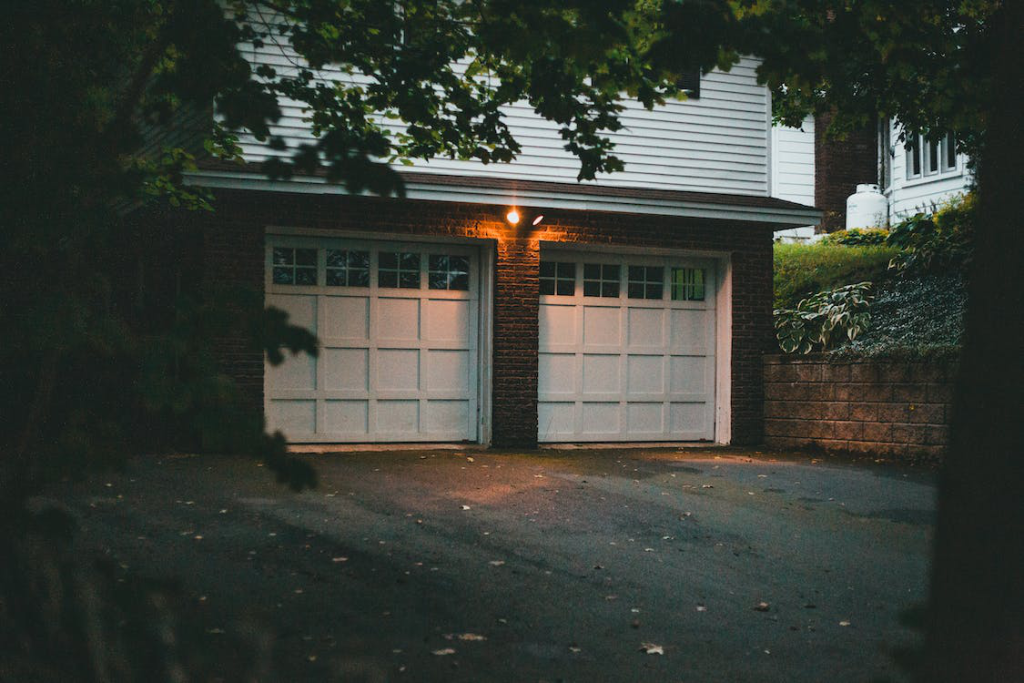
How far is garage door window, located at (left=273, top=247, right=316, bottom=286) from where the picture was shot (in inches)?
464

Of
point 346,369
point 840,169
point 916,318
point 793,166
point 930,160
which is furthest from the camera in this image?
point 840,169

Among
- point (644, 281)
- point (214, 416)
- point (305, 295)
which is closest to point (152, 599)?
point (214, 416)

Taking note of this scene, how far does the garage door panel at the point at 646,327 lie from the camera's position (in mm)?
13196

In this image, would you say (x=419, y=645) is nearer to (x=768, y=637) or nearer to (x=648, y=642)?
(x=648, y=642)

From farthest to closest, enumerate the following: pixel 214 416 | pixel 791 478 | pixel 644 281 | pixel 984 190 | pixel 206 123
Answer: pixel 644 281 → pixel 206 123 → pixel 791 478 → pixel 214 416 → pixel 984 190

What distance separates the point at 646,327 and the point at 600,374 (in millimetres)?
895

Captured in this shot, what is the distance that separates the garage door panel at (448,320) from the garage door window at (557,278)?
39.8 inches

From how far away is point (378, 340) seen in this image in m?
12.1

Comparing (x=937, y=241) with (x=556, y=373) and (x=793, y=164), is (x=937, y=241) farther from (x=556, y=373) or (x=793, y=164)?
(x=793, y=164)

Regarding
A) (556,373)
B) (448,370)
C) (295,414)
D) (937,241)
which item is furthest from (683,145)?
(295,414)

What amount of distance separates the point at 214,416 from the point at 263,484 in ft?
20.2

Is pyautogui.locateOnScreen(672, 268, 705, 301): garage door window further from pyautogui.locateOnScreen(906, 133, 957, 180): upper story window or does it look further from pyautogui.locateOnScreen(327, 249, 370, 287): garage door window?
pyautogui.locateOnScreen(906, 133, 957, 180): upper story window

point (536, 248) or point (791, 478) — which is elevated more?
point (536, 248)

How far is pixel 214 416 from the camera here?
3.19 meters
